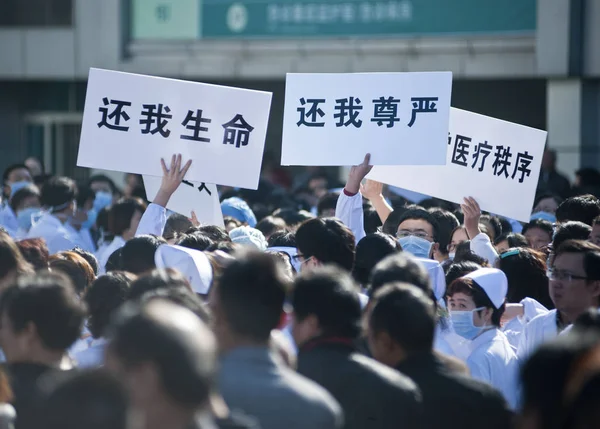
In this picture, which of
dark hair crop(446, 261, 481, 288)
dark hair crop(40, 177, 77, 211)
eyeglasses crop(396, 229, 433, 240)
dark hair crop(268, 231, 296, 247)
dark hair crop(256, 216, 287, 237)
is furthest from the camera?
dark hair crop(40, 177, 77, 211)

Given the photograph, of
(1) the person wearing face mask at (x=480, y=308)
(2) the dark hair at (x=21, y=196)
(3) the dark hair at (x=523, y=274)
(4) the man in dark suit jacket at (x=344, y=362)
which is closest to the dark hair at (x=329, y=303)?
(4) the man in dark suit jacket at (x=344, y=362)

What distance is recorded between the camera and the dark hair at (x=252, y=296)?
324cm

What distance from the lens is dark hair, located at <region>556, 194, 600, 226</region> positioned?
7.31m

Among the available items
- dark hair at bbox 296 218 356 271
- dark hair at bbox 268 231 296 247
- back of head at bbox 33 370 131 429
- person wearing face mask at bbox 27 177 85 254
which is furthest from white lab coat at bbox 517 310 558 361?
person wearing face mask at bbox 27 177 85 254

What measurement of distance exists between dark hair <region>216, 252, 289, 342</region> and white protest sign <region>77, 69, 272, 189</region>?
334 cm

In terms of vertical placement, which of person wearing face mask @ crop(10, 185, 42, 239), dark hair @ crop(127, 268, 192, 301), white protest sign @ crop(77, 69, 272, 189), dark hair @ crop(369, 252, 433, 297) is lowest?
person wearing face mask @ crop(10, 185, 42, 239)

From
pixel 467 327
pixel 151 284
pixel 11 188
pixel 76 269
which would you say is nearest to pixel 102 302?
pixel 151 284

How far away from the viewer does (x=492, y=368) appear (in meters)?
4.71

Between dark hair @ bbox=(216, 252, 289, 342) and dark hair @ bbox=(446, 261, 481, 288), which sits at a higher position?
dark hair @ bbox=(216, 252, 289, 342)

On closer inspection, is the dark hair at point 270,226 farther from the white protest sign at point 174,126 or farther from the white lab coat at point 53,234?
the white lab coat at point 53,234

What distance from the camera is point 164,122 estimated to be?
6.78 metres

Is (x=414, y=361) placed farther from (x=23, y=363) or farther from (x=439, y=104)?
(x=439, y=104)

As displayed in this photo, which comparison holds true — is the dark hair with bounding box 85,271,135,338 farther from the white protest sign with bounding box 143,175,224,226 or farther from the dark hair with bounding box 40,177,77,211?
the dark hair with bounding box 40,177,77,211

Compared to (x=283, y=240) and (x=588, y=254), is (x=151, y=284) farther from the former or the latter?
(x=283, y=240)
